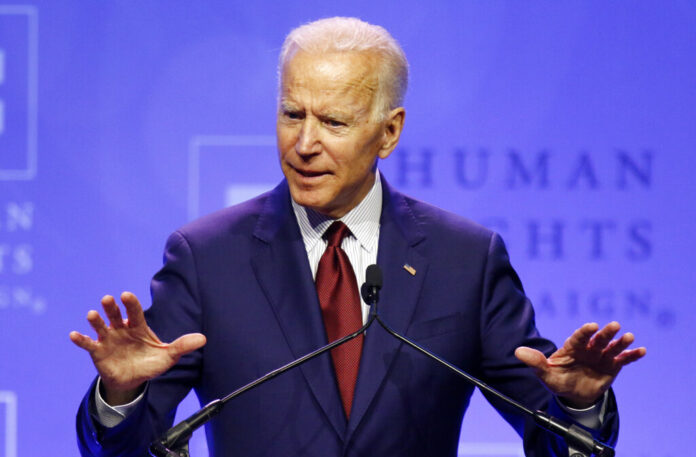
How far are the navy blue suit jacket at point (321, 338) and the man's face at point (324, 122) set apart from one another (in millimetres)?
139

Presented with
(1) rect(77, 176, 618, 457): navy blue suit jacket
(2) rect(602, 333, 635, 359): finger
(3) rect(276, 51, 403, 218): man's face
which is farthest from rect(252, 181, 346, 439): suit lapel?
(2) rect(602, 333, 635, 359): finger

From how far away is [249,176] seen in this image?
10.1 feet

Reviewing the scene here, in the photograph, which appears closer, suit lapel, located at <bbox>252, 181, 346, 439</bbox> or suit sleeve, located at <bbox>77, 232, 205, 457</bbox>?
suit sleeve, located at <bbox>77, 232, 205, 457</bbox>

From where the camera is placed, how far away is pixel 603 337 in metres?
1.69

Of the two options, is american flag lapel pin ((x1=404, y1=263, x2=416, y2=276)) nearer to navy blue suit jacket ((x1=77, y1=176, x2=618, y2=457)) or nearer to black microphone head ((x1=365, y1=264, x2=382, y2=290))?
navy blue suit jacket ((x1=77, y1=176, x2=618, y2=457))

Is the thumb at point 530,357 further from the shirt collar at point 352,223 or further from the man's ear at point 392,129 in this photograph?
the man's ear at point 392,129

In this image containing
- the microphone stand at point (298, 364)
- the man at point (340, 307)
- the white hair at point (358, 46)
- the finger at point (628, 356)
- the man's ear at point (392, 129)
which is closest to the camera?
the microphone stand at point (298, 364)

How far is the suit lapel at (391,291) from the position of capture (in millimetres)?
1896

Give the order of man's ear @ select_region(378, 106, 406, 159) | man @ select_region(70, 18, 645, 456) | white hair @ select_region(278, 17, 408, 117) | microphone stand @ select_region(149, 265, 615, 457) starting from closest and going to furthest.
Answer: microphone stand @ select_region(149, 265, 615, 457)
man @ select_region(70, 18, 645, 456)
white hair @ select_region(278, 17, 408, 117)
man's ear @ select_region(378, 106, 406, 159)

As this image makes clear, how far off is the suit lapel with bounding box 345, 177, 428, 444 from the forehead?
298mm

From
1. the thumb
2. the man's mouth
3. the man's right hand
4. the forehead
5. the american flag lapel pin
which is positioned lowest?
the man's right hand

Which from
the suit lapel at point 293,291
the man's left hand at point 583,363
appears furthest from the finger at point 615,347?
the suit lapel at point 293,291

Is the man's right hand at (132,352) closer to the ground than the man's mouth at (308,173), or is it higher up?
closer to the ground

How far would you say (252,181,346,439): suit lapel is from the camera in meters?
1.89
